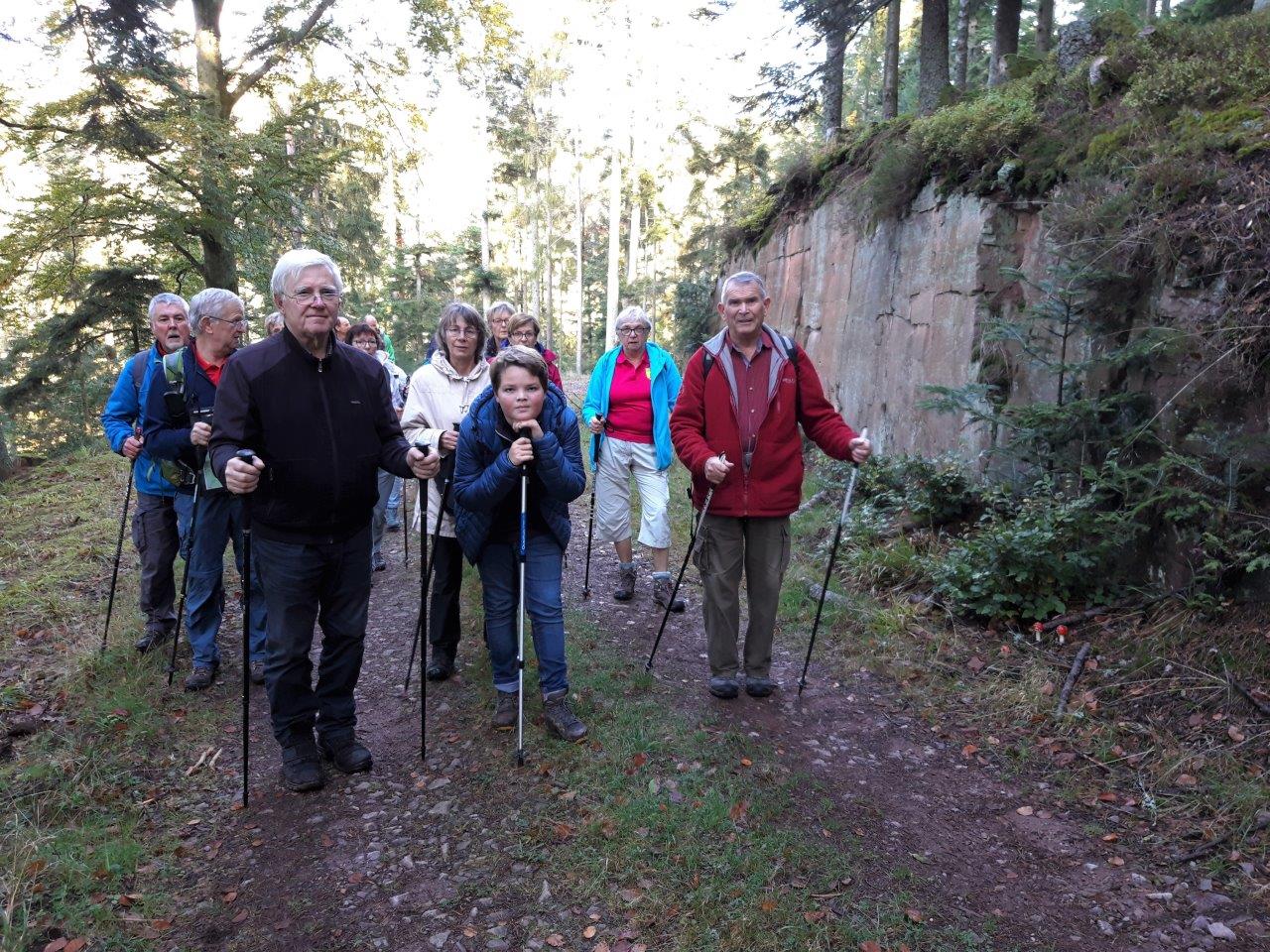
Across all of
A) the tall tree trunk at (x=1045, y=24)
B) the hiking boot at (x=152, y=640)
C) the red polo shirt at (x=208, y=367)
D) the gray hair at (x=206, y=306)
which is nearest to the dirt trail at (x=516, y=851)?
the hiking boot at (x=152, y=640)

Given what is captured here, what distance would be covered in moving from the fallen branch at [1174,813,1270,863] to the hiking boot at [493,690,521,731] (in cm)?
335

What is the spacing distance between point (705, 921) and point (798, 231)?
12.1m

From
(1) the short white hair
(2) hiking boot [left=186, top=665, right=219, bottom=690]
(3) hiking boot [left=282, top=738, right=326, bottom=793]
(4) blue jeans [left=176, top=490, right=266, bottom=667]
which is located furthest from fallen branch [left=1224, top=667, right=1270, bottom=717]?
(2) hiking boot [left=186, top=665, right=219, bottom=690]

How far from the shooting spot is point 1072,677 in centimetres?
464

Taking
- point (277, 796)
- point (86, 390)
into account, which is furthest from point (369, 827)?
point (86, 390)

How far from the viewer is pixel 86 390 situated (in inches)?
559

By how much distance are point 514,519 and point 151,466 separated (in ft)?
9.59

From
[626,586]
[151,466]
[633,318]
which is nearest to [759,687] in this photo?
[626,586]

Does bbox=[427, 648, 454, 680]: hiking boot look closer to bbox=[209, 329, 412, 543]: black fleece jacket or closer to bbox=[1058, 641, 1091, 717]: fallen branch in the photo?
bbox=[209, 329, 412, 543]: black fleece jacket

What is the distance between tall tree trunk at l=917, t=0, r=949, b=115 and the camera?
37.0ft

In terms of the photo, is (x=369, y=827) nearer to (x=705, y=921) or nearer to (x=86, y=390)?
(x=705, y=921)

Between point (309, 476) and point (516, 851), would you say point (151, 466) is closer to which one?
point (309, 476)

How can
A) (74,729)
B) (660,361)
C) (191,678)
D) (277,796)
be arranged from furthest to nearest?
(660,361) → (191,678) → (74,729) → (277,796)

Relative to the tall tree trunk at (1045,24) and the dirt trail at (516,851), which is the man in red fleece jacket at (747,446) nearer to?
the dirt trail at (516,851)
